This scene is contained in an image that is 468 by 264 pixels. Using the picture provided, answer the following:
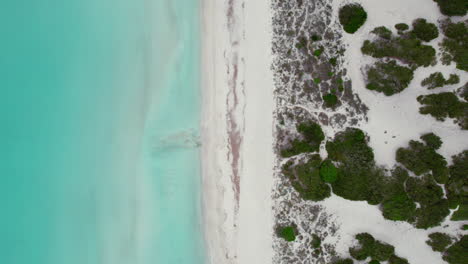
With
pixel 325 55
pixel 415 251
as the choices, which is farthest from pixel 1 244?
pixel 415 251

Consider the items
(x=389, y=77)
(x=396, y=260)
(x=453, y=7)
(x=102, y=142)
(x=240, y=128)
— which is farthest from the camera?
(x=102, y=142)

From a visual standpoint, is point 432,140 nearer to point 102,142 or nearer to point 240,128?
point 240,128

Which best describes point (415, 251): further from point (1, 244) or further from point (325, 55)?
point (1, 244)

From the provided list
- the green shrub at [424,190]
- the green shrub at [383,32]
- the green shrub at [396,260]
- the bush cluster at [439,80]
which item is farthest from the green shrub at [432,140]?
the green shrub at [396,260]

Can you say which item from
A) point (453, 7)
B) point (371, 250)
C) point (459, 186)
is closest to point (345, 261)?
point (371, 250)

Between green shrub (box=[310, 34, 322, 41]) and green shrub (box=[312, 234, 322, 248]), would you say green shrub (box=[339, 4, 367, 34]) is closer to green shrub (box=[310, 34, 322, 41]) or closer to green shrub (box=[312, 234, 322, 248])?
green shrub (box=[310, 34, 322, 41])

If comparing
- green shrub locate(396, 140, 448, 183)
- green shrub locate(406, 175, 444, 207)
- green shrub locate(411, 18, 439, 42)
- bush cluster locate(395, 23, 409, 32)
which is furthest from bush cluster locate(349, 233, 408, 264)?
bush cluster locate(395, 23, 409, 32)
